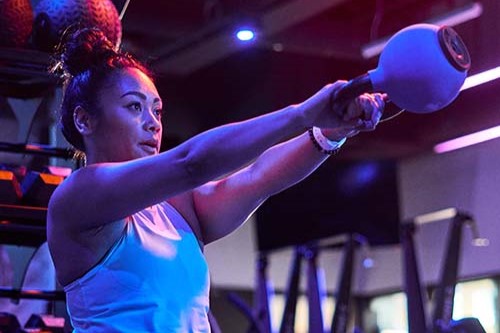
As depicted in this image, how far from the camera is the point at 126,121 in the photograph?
2.04 meters

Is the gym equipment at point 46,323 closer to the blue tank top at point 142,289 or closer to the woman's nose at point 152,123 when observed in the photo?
the blue tank top at point 142,289

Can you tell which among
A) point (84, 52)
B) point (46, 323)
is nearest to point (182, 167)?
point (84, 52)

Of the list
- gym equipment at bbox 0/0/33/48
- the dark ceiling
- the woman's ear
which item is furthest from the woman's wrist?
the dark ceiling

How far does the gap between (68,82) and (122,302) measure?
564 mm

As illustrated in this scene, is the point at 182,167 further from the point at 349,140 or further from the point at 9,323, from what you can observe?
the point at 349,140

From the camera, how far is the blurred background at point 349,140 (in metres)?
7.51

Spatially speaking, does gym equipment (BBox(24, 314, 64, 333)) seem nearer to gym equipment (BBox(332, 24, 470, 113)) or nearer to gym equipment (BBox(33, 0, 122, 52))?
gym equipment (BBox(33, 0, 122, 52))

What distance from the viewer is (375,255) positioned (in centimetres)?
1065

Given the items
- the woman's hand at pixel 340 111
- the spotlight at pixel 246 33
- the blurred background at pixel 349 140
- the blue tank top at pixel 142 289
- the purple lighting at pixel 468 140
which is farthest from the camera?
the purple lighting at pixel 468 140

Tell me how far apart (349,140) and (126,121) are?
7791 millimetres

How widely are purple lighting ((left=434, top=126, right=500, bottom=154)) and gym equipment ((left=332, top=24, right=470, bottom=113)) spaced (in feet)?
25.4

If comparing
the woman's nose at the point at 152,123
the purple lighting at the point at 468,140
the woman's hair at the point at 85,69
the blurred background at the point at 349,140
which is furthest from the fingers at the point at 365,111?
the purple lighting at the point at 468,140

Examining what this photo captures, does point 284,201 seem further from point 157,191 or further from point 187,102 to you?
point 157,191

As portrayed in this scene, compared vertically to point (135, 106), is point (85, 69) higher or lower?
higher
